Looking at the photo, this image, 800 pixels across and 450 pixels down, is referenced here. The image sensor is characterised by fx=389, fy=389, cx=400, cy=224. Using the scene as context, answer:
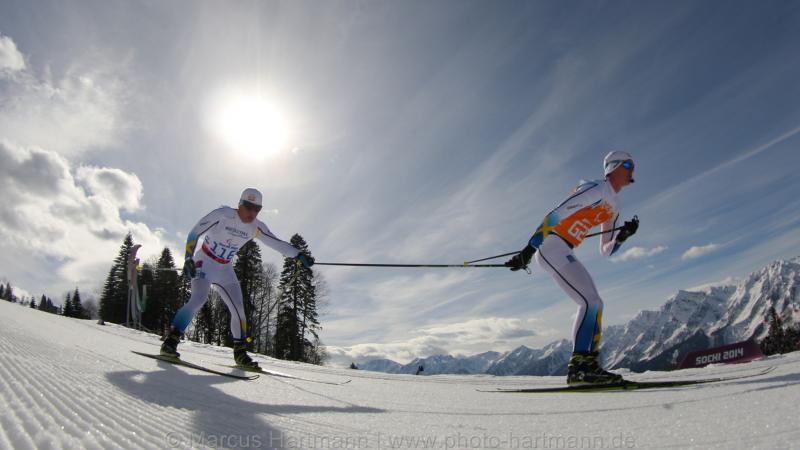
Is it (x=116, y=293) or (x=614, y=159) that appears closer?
(x=614, y=159)

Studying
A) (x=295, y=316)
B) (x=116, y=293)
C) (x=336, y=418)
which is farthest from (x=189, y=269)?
(x=116, y=293)

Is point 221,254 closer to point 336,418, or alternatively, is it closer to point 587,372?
point 336,418

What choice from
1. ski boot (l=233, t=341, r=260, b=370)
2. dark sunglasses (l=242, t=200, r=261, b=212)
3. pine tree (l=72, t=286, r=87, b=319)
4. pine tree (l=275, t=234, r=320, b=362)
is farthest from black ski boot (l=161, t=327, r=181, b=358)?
pine tree (l=72, t=286, r=87, b=319)

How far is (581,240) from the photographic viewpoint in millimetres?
5000

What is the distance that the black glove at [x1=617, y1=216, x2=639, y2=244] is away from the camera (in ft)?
17.3

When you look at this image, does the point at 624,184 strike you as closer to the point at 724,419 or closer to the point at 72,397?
the point at 724,419

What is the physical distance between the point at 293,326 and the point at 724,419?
41412 mm

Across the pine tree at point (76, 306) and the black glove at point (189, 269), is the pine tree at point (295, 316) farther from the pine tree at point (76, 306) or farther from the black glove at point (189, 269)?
the pine tree at point (76, 306)

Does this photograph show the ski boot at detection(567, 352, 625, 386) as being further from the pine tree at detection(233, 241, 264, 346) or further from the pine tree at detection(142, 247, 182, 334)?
the pine tree at detection(142, 247, 182, 334)

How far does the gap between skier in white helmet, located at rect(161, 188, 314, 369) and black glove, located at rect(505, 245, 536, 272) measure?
3.40 m

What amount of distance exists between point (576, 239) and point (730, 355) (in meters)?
3.86

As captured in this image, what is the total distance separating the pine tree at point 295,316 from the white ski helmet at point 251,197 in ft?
110

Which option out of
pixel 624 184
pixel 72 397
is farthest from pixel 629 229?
pixel 72 397

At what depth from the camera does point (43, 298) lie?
404 ft
